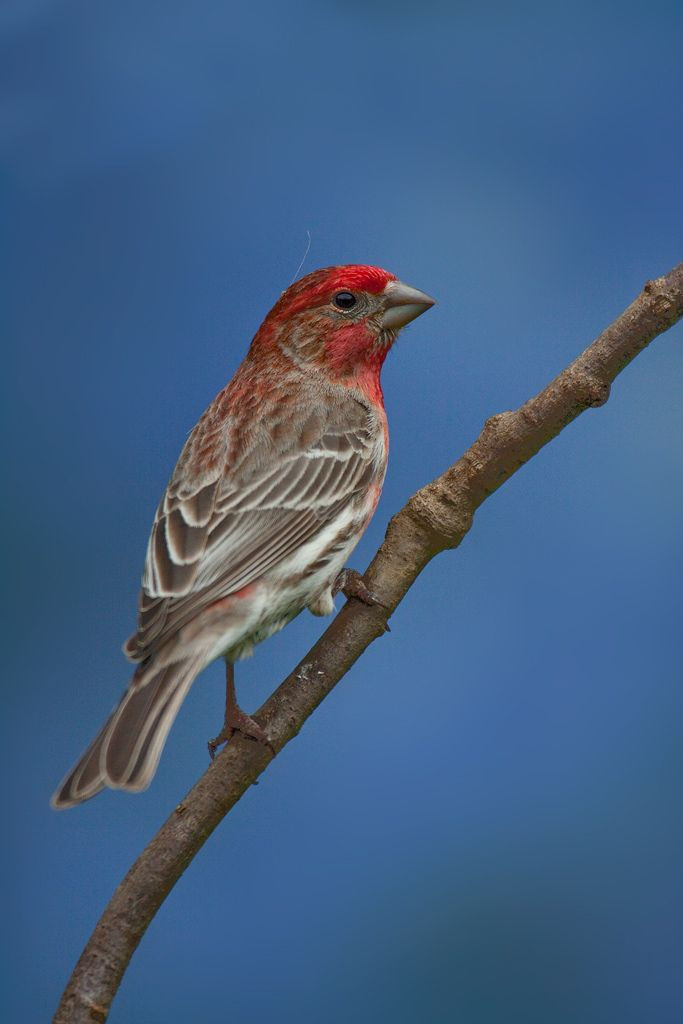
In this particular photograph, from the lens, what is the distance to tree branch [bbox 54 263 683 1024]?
70.4 inches

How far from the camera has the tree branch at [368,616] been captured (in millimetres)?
1788

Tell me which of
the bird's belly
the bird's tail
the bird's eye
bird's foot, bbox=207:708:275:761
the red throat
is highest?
the bird's eye

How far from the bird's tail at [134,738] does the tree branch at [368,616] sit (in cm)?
11

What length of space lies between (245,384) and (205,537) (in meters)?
0.47

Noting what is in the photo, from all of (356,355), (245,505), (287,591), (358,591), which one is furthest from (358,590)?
(356,355)

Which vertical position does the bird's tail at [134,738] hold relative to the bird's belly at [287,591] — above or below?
below

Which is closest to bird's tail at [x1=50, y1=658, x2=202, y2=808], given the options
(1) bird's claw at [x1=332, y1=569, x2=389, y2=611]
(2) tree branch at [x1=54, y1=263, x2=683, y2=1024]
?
(2) tree branch at [x1=54, y1=263, x2=683, y2=1024]

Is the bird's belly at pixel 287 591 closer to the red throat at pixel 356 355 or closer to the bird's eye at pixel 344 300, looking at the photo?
the red throat at pixel 356 355

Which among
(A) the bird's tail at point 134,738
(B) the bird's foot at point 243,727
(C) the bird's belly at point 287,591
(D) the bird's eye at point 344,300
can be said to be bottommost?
(A) the bird's tail at point 134,738

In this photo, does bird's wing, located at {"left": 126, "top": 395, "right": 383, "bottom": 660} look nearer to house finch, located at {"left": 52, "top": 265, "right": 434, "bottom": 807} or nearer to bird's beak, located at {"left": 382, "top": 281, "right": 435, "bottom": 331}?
house finch, located at {"left": 52, "top": 265, "right": 434, "bottom": 807}

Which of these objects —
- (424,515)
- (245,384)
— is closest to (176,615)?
(424,515)

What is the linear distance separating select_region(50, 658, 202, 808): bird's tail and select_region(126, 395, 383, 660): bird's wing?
6cm

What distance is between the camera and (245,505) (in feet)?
7.23

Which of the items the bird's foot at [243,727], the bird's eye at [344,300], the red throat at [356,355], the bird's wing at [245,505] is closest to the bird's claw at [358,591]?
the bird's wing at [245,505]
